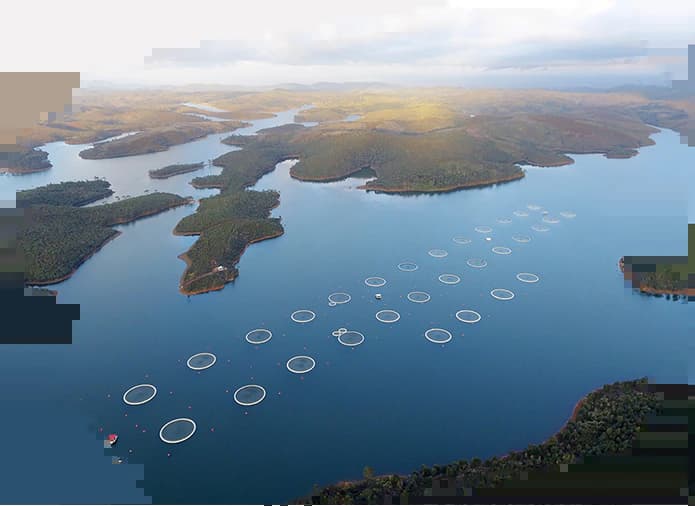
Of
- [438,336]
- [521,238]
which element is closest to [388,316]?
[438,336]

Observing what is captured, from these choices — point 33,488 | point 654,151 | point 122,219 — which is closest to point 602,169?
point 654,151

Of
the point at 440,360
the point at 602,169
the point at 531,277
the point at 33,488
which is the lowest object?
the point at 33,488

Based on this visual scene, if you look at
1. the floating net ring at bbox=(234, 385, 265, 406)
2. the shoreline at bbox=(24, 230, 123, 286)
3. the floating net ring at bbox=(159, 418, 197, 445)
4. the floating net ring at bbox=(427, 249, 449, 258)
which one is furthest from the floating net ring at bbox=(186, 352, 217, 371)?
the floating net ring at bbox=(427, 249, 449, 258)

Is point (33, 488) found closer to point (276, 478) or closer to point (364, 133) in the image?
point (276, 478)

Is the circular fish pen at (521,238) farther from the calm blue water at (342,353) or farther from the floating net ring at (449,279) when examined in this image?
the floating net ring at (449,279)

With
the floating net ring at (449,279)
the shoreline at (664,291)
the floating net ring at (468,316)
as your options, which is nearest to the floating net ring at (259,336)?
the floating net ring at (468,316)

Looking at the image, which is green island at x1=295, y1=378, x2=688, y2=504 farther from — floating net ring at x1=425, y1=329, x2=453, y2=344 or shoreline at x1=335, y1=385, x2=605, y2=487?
floating net ring at x1=425, y1=329, x2=453, y2=344
